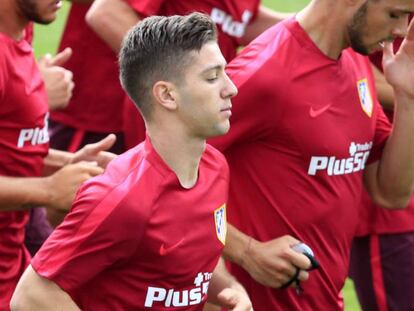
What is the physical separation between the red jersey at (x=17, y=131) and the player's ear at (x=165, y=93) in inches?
37.4

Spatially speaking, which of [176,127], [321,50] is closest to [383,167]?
[321,50]

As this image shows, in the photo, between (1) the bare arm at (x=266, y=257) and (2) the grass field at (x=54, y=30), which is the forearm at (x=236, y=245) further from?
(2) the grass field at (x=54, y=30)

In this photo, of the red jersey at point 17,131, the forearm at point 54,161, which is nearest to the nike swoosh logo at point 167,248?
the red jersey at point 17,131

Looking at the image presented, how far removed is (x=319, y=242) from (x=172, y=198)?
2.75ft

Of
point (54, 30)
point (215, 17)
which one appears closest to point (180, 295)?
point (215, 17)

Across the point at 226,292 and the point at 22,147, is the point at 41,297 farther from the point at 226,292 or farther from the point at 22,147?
the point at 22,147

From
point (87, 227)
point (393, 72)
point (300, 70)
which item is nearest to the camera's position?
point (87, 227)

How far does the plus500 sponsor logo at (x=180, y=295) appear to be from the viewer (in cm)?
404

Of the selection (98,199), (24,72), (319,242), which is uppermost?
(98,199)

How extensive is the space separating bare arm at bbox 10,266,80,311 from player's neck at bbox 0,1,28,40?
1281 mm

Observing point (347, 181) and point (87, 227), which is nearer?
point (87, 227)

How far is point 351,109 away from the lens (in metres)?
4.59

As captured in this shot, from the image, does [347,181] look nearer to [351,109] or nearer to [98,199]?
[351,109]

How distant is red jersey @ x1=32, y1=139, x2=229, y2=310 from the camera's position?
3.87 metres
